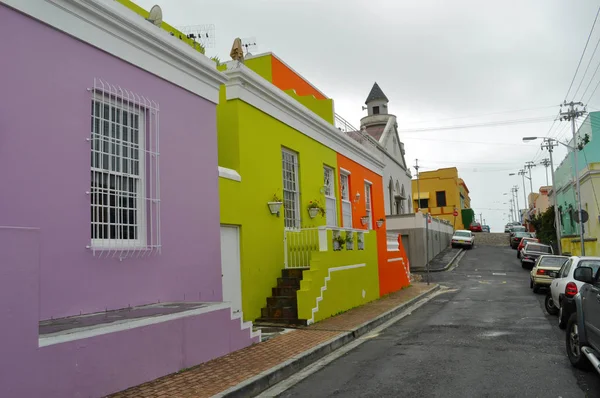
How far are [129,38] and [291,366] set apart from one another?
5594 millimetres

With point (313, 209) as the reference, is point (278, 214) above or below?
below

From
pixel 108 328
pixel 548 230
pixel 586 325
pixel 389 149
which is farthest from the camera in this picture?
pixel 548 230

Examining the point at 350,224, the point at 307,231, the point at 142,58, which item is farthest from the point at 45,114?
the point at 350,224

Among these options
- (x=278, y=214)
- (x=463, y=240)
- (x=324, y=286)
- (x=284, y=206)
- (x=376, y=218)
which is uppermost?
(x=284, y=206)

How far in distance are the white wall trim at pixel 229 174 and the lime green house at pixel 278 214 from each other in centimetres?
2

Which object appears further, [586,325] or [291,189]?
[291,189]

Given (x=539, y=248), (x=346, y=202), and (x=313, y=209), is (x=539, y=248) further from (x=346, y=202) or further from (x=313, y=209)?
(x=313, y=209)

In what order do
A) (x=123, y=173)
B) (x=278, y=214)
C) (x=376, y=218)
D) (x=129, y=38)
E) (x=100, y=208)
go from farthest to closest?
(x=376, y=218), (x=278, y=214), (x=129, y=38), (x=123, y=173), (x=100, y=208)

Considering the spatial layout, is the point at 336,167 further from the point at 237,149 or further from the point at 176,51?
the point at 176,51

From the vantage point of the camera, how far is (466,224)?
232 ft

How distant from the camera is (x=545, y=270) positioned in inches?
677

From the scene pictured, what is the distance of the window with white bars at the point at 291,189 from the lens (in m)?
13.2

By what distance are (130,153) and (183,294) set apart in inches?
98.3

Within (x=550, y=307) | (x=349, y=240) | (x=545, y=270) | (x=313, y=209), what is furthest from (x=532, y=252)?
(x=313, y=209)
